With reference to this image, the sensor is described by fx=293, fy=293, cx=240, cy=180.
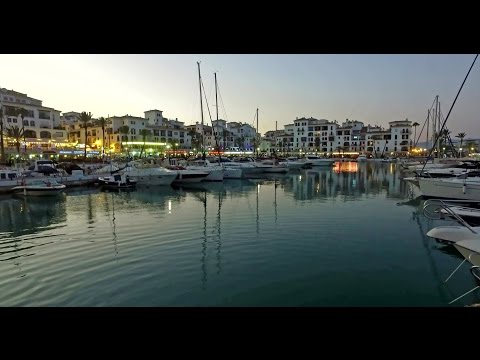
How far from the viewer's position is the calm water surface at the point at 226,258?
6.22 metres

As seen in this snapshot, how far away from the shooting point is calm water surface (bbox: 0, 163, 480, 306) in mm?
6215

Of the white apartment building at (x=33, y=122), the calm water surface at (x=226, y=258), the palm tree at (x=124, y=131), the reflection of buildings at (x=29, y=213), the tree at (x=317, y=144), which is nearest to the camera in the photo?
the calm water surface at (x=226, y=258)

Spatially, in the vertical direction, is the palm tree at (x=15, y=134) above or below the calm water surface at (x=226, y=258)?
above

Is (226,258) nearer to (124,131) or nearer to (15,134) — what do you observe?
(15,134)

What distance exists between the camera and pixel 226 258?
27.3 feet

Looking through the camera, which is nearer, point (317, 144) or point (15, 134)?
point (15, 134)

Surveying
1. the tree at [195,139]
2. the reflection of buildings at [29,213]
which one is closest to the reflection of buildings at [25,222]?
the reflection of buildings at [29,213]

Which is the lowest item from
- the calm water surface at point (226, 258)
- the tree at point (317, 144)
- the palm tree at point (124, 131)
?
the calm water surface at point (226, 258)

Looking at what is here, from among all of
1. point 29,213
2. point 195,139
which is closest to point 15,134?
point 29,213

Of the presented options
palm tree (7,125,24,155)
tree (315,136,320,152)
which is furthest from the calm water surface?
tree (315,136,320,152)

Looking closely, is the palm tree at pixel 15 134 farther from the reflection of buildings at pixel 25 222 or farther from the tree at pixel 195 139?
the tree at pixel 195 139

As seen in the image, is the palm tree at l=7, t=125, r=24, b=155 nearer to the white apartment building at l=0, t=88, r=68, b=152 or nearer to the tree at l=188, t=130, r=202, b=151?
the white apartment building at l=0, t=88, r=68, b=152

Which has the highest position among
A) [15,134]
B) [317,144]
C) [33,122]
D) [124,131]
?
[33,122]
